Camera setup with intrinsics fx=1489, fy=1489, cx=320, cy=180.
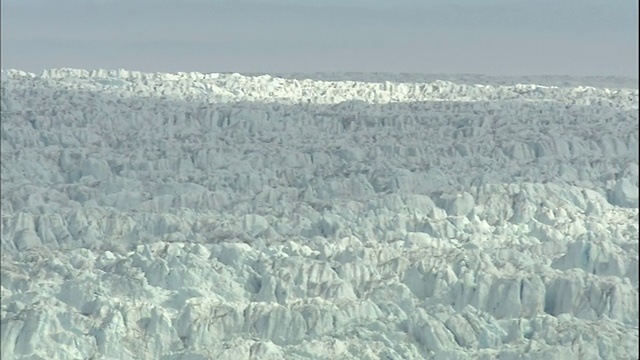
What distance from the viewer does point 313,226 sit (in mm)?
21859

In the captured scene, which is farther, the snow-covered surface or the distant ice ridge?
the distant ice ridge

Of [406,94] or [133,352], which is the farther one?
[406,94]

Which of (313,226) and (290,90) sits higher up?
(290,90)

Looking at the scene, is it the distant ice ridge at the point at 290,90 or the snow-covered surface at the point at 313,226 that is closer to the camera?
the snow-covered surface at the point at 313,226

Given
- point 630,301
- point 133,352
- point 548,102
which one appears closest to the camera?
point 133,352

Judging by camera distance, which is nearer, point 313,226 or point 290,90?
point 313,226

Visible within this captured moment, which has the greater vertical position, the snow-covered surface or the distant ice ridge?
the distant ice ridge

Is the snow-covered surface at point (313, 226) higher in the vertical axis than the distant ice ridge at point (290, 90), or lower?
lower

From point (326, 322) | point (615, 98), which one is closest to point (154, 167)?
point (326, 322)

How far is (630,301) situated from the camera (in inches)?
687

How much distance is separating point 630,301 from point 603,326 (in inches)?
46.6

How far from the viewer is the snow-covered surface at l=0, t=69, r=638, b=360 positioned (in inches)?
650

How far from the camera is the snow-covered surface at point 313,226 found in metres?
16.5

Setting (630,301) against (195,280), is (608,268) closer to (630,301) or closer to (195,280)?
(630,301)
